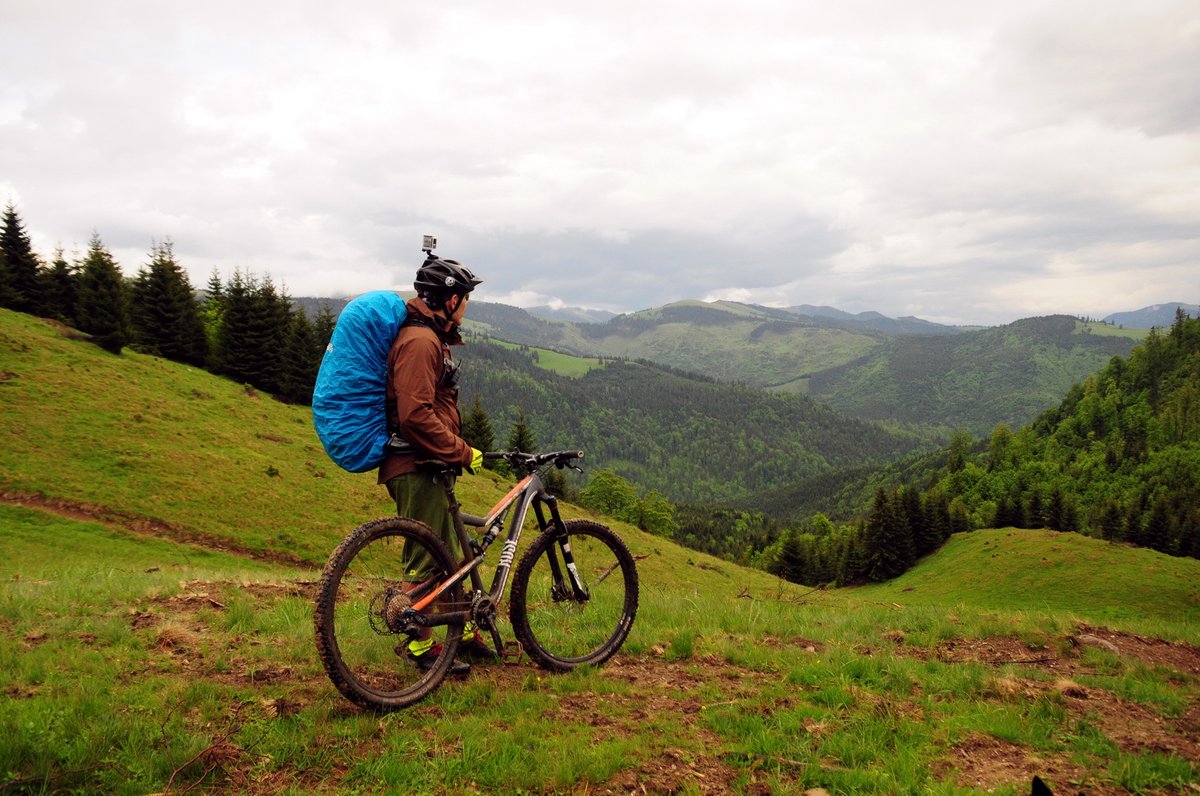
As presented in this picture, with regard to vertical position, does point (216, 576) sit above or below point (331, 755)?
below

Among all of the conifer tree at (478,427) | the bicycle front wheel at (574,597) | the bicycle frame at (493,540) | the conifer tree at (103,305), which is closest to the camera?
the bicycle frame at (493,540)

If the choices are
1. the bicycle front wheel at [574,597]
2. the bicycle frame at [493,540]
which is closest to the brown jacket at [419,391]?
the bicycle frame at [493,540]

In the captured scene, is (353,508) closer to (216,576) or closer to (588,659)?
(216,576)

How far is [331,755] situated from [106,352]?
55.9m

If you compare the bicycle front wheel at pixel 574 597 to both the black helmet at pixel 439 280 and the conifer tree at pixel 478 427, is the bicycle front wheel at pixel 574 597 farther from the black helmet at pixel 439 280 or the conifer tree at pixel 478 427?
the conifer tree at pixel 478 427

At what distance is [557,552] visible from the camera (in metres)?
6.84

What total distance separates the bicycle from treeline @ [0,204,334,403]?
55.1m

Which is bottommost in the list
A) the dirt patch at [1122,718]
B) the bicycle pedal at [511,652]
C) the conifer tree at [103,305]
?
the dirt patch at [1122,718]

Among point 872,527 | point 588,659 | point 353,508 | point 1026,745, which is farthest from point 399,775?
point 872,527

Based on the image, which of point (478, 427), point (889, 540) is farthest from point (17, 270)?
point (889, 540)

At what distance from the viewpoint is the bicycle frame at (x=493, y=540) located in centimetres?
559

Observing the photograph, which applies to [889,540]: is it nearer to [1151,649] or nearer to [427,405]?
[1151,649]

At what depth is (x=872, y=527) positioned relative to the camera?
274 ft

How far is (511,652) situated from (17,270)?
222 feet
